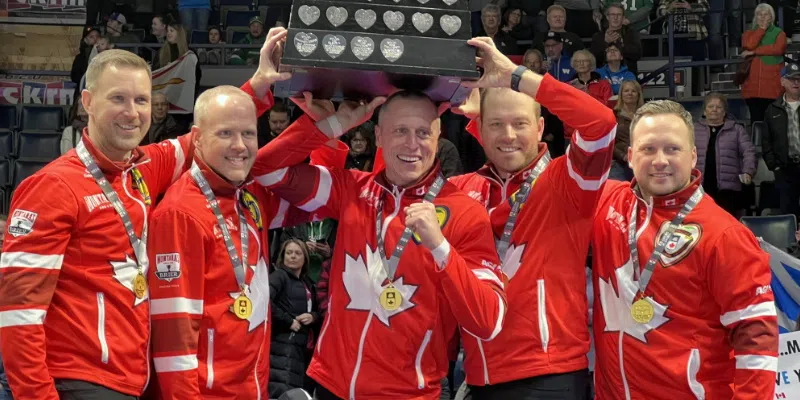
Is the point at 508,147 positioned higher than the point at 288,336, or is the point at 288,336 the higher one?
the point at 508,147

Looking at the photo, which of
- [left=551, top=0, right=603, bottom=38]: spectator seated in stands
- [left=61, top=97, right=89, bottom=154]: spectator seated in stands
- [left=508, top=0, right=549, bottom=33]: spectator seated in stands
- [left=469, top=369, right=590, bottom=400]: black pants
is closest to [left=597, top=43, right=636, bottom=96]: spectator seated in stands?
[left=508, top=0, right=549, bottom=33]: spectator seated in stands

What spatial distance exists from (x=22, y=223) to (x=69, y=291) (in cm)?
30

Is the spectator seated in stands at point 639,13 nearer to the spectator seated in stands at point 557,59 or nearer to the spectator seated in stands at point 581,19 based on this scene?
the spectator seated in stands at point 581,19

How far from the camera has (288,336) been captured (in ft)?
25.0

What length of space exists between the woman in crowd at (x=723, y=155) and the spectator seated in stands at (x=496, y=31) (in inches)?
107

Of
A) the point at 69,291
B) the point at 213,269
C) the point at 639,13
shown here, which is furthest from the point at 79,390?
the point at 639,13

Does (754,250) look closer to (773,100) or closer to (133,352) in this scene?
(133,352)

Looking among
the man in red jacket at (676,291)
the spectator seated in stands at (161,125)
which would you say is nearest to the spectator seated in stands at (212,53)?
the spectator seated in stands at (161,125)

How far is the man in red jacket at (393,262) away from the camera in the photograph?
3938 millimetres

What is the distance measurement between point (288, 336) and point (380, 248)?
373 centimetres

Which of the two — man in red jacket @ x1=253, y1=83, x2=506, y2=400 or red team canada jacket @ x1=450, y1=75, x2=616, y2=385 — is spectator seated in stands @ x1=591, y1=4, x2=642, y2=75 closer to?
red team canada jacket @ x1=450, y1=75, x2=616, y2=385

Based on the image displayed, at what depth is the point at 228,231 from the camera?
4000 millimetres

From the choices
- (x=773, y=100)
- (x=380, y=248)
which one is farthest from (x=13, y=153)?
(x=380, y=248)

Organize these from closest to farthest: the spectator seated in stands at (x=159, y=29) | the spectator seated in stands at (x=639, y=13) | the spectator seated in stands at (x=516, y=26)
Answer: the spectator seated in stands at (x=516, y=26) → the spectator seated in stands at (x=159, y=29) → the spectator seated in stands at (x=639, y=13)
